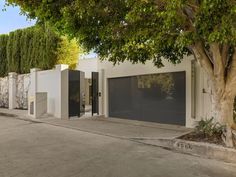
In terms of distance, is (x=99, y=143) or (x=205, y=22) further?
(x=99, y=143)

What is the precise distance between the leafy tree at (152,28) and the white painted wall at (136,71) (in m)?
3.34

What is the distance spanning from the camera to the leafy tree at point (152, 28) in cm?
794

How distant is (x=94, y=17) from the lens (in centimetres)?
923

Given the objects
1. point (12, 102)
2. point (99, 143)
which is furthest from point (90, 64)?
point (99, 143)

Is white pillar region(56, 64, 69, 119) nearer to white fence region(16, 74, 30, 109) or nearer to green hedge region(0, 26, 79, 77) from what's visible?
green hedge region(0, 26, 79, 77)

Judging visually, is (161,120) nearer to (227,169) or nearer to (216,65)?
(216,65)

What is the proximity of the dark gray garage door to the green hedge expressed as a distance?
6218 millimetres

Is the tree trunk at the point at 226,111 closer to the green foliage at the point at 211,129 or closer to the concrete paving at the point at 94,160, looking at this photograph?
the green foliage at the point at 211,129

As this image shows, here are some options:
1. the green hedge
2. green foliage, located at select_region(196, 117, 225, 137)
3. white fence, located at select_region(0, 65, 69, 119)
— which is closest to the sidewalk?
green foliage, located at select_region(196, 117, 225, 137)

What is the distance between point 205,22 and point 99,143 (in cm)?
515

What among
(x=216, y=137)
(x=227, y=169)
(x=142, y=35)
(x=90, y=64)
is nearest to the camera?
(x=227, y=169)

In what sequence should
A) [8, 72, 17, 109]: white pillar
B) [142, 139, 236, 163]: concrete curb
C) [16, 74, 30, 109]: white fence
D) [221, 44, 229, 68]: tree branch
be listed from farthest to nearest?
[8, 72, 17, 109]: white pillar < [16, 74, 30, 109]: white fence < [221, 44, 229, 68]: tree branch < [142, 139, 236, 163]: concrete curb

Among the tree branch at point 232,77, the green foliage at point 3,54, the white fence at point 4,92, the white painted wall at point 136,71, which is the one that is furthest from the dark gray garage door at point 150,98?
the green foliage at point 3,54

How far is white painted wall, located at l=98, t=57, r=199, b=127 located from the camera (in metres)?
13.3
